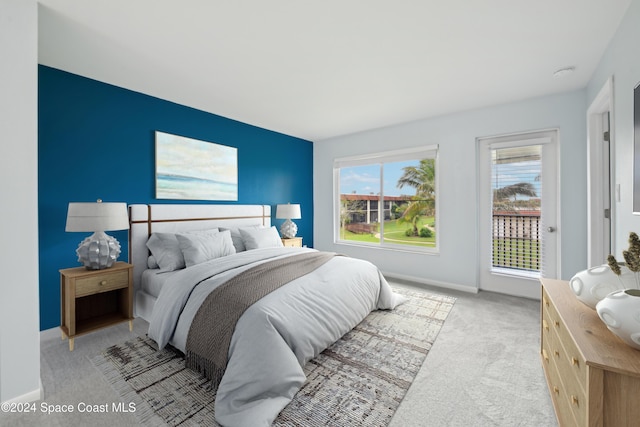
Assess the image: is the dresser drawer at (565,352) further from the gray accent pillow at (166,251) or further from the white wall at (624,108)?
the gray accent pillow at (166,251)

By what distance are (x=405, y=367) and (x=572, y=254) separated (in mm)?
2541

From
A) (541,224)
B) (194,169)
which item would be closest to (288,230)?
(194,169)

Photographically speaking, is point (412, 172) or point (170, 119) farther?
point (412, 172)

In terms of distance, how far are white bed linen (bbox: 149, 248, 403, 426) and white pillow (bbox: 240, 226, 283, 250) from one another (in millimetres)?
538

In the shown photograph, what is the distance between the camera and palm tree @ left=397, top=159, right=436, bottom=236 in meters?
4.14

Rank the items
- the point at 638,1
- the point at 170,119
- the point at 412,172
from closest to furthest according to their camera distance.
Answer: the point at 638,1 < the point at 170,119 < the point at 412,172

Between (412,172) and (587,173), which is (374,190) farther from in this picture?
(587,173)

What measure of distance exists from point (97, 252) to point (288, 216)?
2.55 m

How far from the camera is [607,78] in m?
2.18

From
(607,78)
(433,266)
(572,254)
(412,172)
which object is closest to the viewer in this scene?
(607,78)

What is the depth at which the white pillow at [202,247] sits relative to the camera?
2812 millimetres

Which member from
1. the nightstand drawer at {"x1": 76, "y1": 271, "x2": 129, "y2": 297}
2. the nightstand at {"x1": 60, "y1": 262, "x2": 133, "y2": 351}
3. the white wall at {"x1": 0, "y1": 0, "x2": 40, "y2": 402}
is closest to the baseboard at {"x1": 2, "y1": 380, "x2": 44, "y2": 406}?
the white wall at {"x1": 0, "y1": 0, "x2": 40, "y2": 402}

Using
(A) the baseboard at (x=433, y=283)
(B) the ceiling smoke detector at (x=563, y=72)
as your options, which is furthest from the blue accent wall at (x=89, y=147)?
(B) the ceiling smoke detector at (x=563, y=72)

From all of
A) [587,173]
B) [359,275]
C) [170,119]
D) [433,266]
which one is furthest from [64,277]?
[587,173]
